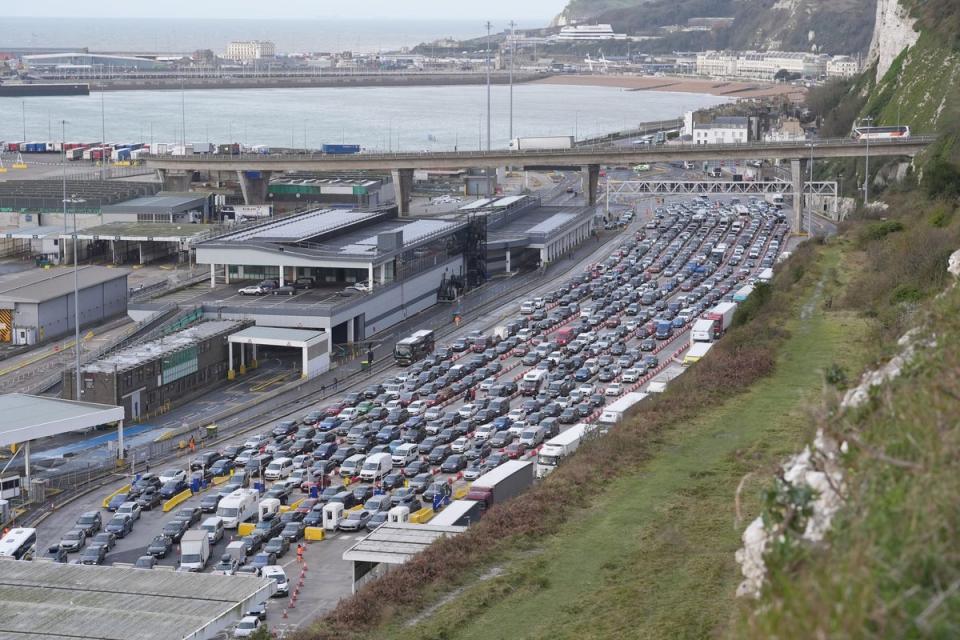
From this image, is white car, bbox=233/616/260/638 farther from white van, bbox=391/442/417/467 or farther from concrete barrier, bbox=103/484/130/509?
white van, bbox=391/442/417/467

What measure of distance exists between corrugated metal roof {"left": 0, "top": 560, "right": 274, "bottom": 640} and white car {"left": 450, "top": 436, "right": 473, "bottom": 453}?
485 centimetres

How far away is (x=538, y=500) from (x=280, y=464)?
4.59 m

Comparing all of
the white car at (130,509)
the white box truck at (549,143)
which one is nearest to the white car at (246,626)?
the white car at (130,509)

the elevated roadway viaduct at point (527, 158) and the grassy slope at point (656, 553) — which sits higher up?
the elevated roadway viaduct at point (527, 158)

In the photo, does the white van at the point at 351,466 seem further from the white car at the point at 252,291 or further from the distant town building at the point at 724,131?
the distant town building at the point at 724,131

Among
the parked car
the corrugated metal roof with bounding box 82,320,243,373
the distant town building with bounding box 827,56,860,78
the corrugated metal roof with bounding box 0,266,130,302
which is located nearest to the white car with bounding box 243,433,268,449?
the corrugated metal roof with bounding box 82,320,243,373

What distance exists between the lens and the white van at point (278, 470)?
1410 centimetres

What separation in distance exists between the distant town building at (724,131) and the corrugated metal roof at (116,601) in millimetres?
34735

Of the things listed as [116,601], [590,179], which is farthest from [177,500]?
[590,179]

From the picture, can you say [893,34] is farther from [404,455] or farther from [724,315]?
[404,455]

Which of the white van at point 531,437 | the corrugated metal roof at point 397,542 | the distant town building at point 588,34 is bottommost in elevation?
the white van at point 531,437

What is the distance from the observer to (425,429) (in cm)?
1566

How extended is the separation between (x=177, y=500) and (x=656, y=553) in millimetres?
5933

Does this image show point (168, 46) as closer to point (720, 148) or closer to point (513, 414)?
point (720, 148)
